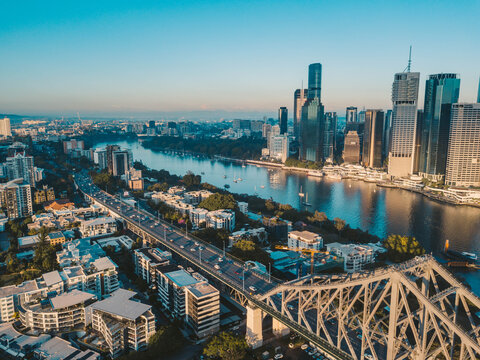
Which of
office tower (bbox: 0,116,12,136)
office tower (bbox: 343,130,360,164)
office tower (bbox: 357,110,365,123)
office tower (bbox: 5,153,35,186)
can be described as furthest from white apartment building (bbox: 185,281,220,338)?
office tower (bbox: 357,110,365,123)

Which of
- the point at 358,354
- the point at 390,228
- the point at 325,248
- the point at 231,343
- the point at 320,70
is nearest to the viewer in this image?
the point at 358,354

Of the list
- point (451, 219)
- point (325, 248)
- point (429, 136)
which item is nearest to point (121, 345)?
point (325, 248)

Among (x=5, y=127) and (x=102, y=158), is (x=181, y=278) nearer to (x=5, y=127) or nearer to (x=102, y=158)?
(x=102, y=158)

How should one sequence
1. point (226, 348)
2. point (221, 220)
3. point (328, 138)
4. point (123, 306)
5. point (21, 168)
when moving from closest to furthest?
point (226, 348)
point (123, 306)
point (221, 220)
point (21, 168)
point (328, 138)

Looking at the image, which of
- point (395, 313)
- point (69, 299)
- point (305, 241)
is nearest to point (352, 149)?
point (305, 241)

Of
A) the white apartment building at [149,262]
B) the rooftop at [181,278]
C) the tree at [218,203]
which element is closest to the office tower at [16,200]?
the tree at [218,203]

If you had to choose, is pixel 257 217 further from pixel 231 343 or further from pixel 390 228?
pixel 231 343
